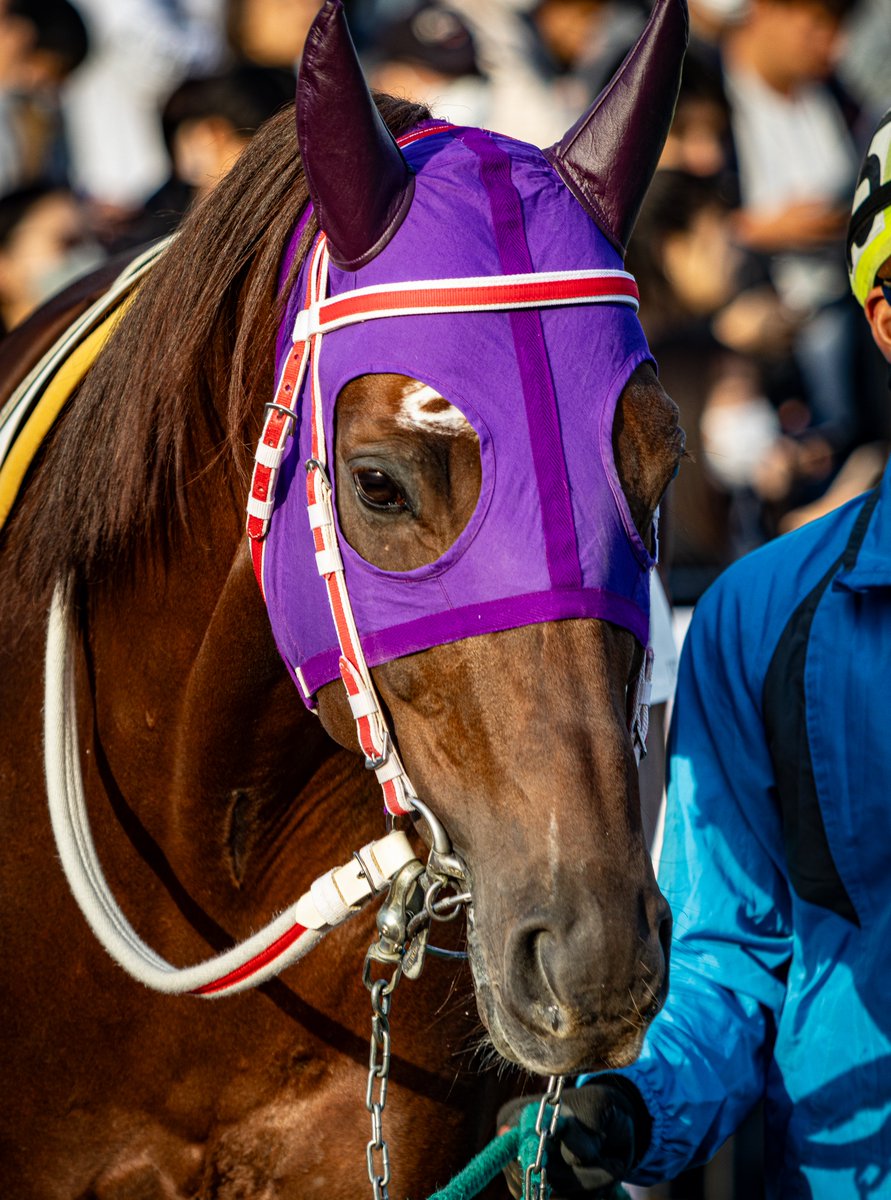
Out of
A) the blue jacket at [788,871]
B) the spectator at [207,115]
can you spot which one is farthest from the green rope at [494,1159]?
the spectator at [207,115]

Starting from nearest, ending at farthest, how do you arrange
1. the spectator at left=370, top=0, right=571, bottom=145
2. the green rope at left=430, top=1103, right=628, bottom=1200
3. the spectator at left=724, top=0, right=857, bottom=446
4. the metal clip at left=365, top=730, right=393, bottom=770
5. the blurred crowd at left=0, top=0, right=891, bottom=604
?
the metal clip at left=365, top=730, right=393, bottom=770
the green rope at left=430, top=1103, right=628, bottom=1200
the blurred crowd at left=0, top=0, right=891, bottom=604
the spectator at left=370, top=0, right=571, bottom=145
the spectator at left=724, top=0, right=857, bottom=446

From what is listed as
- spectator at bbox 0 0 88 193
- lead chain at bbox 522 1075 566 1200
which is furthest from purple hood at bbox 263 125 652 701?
spectator at bbox 0 0 88 193

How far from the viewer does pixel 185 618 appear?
2.14 m

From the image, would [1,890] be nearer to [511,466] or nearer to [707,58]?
[511,466]

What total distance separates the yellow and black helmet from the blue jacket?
1.13 feet

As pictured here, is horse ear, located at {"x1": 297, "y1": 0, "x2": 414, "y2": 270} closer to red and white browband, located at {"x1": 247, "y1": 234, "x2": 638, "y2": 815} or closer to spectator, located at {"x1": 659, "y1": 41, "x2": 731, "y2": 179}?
red and white browband, located at {"x1": 247, "y1": 234, "x2": 638, "y2": 815}

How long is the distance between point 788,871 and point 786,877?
55 mm

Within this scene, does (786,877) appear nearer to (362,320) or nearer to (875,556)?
(875,556)

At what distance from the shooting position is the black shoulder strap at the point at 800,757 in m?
2.05

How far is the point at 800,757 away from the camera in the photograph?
2062 mm

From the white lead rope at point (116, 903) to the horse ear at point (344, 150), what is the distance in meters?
0.80

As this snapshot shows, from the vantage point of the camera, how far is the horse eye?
5.55ft

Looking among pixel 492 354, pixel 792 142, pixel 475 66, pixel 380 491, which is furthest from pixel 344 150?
pixel 792 142

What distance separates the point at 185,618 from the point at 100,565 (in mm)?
178
